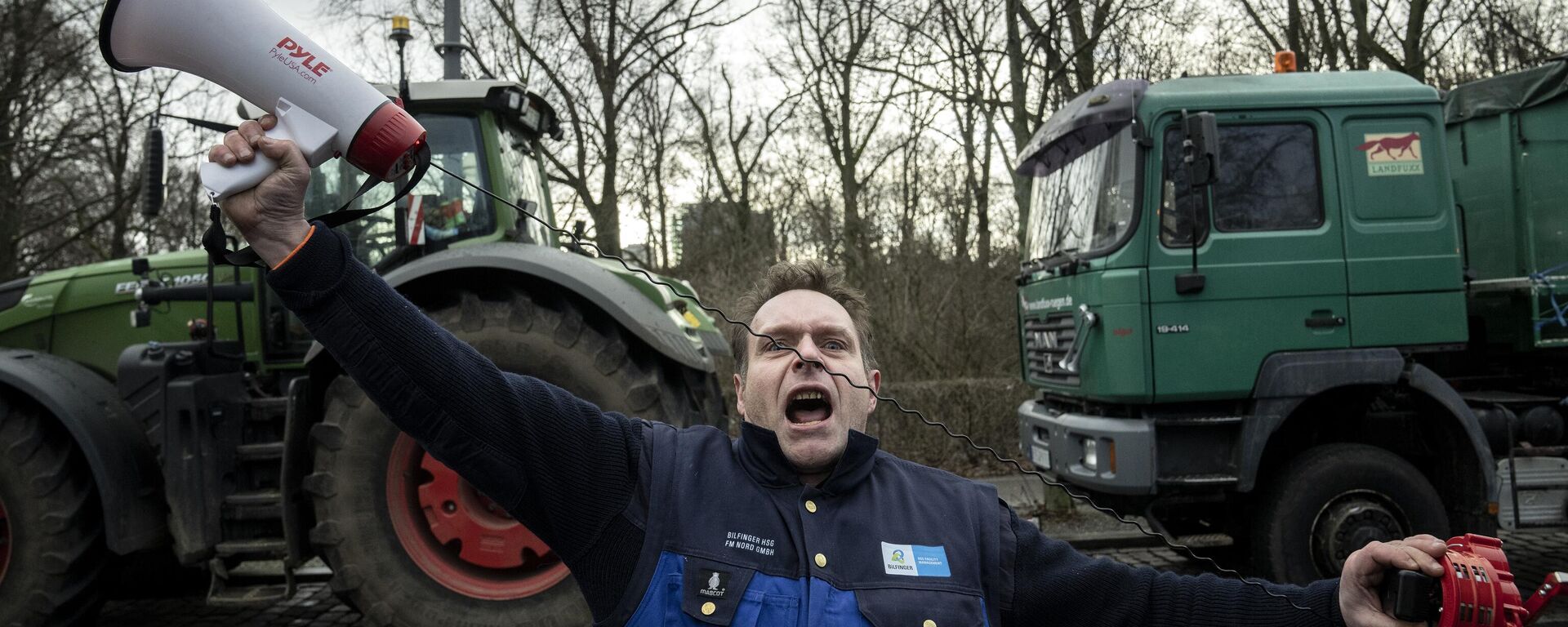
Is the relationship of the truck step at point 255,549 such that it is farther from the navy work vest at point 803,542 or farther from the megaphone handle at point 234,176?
the megaphone handle at point 234,176

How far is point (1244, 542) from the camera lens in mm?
5855

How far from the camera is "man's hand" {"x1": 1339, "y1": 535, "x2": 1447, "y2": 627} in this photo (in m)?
1.70

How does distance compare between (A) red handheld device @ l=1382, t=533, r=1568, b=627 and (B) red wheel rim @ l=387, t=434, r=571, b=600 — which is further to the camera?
(B) red wheel rim @ l=387, t=434, r=571, b=600

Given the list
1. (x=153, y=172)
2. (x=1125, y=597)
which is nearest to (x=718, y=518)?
(x=1125, y=597)

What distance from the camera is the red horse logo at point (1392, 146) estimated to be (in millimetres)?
5172

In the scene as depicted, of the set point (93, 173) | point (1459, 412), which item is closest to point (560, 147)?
point (93, 173)

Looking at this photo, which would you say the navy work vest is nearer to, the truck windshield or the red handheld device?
the red handheld device

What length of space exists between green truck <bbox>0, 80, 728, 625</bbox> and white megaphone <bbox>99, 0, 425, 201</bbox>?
259cm

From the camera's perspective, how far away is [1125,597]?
6.34 ft

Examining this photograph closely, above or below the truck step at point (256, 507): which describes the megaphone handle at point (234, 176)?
above

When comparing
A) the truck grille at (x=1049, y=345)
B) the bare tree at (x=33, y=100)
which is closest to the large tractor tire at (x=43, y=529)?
the truck grille at (x=1049, y=345)

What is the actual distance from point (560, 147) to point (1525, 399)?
1262 centimetres

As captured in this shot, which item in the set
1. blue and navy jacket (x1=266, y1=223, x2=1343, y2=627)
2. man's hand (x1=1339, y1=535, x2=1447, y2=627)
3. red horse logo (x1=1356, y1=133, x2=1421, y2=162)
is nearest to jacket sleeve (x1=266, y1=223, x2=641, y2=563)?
blue and navy jacket (x1=266, y1=223, x2=1343, y2=627)

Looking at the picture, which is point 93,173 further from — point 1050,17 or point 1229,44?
point 1229,44
